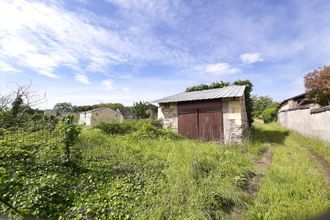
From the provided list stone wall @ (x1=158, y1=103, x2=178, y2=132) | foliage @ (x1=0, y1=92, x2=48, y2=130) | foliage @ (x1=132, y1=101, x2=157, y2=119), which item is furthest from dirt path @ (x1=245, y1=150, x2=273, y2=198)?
foliage @ (x1=132, y1=101, x2=157, y2=119)

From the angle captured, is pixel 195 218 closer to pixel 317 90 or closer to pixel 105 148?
pixel 105 148

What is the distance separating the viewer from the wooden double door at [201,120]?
10.5 meters

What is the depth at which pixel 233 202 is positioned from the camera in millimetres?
3984

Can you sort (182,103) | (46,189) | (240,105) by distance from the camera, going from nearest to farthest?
(46,189) → (240,105) → (182,103)

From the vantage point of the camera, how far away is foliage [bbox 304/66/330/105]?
51.2 ft

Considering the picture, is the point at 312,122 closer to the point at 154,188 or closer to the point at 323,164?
the point at 323,164

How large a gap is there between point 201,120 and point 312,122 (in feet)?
17.2

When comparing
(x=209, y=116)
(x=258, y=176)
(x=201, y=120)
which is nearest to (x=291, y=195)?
(x=258, y=176)

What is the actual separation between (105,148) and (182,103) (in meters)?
5.25

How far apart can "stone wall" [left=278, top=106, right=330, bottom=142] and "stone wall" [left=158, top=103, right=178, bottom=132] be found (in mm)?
6412

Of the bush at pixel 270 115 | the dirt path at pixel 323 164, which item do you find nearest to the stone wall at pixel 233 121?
the dirt path at pixel 323 164

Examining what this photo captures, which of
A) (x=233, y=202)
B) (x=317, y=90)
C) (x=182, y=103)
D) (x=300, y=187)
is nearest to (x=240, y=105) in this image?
(x=182, y=103)

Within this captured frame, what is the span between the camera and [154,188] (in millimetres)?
4328

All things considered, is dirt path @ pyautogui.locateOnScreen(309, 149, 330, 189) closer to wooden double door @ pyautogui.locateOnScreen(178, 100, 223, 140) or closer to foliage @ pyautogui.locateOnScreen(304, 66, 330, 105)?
wooden double door @ pyautogui.locateOnScreen(178, 100, 223, 140)
